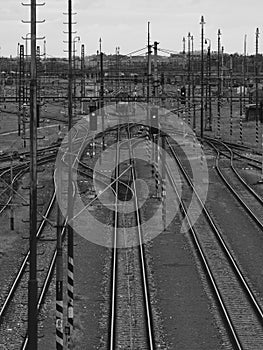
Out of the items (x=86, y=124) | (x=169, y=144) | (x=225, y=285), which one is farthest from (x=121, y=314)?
(x=86, y=124)

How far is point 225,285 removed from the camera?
14773 mm

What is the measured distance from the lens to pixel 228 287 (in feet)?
48.1

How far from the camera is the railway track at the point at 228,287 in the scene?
12.0m

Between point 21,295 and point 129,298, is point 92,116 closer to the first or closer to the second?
point 21,295

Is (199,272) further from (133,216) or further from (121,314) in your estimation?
(133,216)

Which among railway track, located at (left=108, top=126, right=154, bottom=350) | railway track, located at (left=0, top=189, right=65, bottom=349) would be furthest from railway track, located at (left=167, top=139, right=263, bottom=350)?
railway track, located at (left=0, top=189, right=65, bottom=349)

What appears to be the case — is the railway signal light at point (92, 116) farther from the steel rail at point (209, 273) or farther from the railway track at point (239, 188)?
the steel rail at point (209, 273)

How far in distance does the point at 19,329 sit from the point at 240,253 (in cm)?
678

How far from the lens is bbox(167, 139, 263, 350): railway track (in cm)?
1203

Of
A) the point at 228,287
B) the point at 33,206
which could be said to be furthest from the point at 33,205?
the point at 228,287

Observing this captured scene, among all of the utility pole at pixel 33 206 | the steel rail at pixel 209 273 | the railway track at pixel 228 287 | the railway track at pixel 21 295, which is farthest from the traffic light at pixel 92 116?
the utility pole at pixel 33 206

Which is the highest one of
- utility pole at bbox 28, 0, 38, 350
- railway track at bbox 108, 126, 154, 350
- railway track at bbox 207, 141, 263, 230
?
utility pole at bbox 28, 0, 38, 350

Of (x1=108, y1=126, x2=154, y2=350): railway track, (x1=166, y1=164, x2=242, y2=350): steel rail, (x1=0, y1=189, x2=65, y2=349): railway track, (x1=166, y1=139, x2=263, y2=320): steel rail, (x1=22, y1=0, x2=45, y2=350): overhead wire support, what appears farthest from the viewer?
(x1=166, y1=139, x2=263, y2=320): steel rail

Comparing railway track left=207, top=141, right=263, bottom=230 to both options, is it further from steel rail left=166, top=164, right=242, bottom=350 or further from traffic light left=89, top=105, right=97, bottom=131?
traffic light left=89, top=105, right=97, bottom=131
